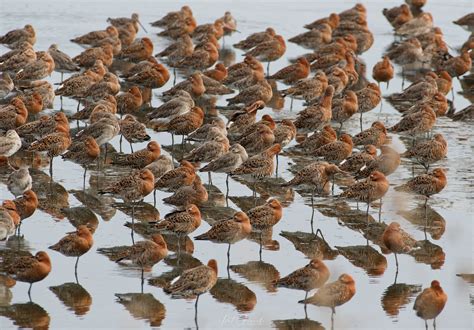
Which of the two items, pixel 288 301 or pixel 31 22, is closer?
pixel 288 301

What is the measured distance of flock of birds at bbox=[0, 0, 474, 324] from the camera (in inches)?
701

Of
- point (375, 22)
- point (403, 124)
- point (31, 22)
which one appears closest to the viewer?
point (403, 124)

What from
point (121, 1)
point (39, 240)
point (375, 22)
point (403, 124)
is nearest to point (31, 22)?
point (121, 1)

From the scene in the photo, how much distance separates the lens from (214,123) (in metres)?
23.9

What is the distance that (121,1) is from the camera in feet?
140

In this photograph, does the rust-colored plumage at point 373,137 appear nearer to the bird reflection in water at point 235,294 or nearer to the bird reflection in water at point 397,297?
the bird reflection in water at point 397,297

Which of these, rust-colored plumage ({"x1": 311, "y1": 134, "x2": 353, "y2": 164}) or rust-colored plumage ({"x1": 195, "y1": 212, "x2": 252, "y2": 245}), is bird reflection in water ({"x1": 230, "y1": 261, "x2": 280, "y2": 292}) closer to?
rust-colored plumage ({"x1": 195, "y1": 212, "x2": 252, "y2": 245})

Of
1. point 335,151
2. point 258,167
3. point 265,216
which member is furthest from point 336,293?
point 335,151

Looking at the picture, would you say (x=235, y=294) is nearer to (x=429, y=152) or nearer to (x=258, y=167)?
(x=258, y=167)

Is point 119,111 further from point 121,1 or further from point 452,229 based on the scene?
point 121,1

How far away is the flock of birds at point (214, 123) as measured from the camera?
17.8 m

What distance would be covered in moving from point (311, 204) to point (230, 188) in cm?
186

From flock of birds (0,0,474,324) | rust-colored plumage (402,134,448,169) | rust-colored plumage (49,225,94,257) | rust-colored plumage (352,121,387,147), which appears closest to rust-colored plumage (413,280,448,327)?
flock of birds (0,0,474,324)

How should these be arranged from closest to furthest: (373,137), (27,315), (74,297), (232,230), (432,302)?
(432,302) < (27,315) < (74,297) < (232,230) < (373,137)
